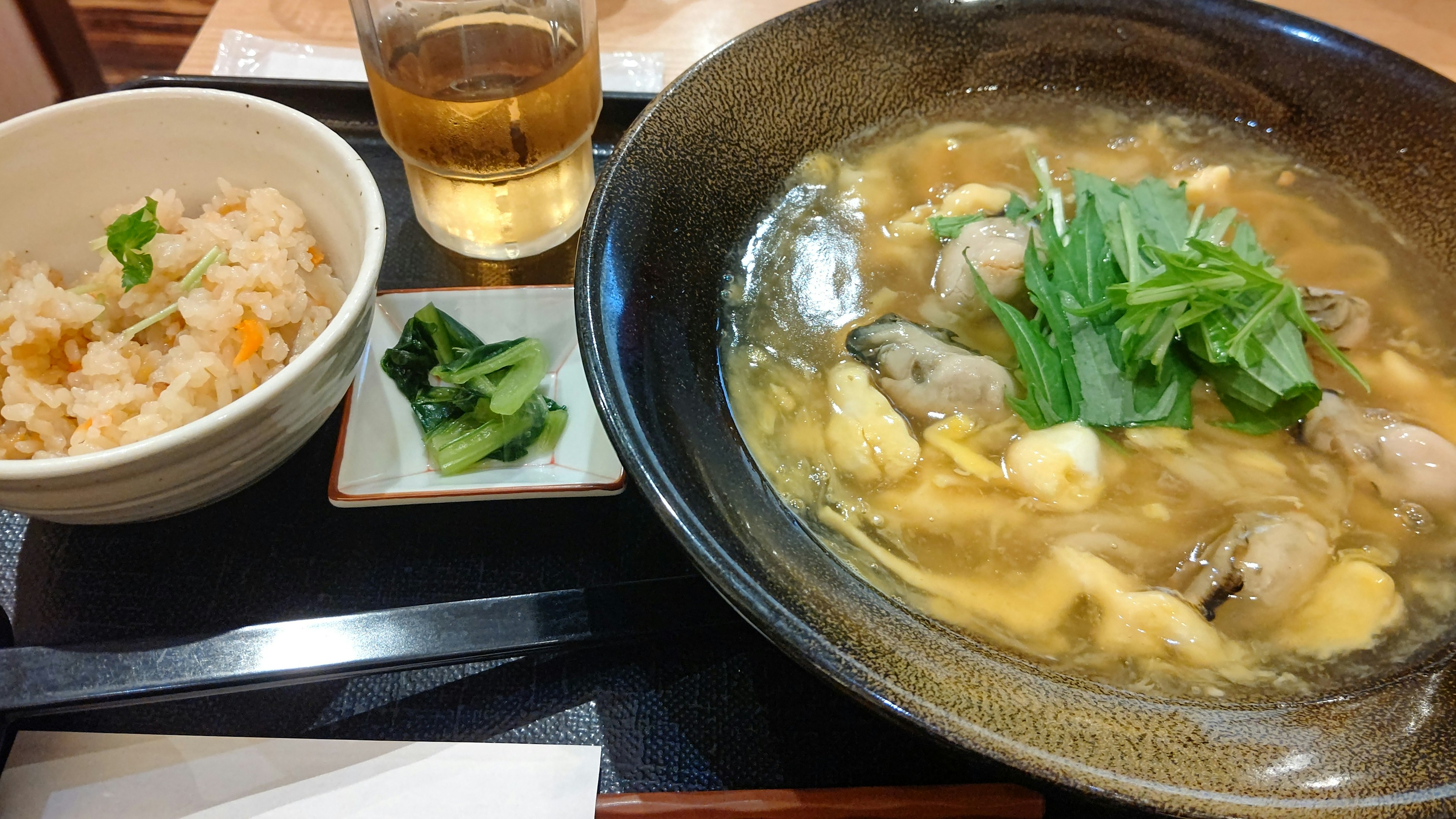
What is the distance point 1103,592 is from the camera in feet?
3.69

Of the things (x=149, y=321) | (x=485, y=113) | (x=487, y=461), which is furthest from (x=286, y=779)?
(x=485, y=113)

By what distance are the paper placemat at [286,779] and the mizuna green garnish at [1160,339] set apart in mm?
849

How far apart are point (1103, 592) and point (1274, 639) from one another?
21cm

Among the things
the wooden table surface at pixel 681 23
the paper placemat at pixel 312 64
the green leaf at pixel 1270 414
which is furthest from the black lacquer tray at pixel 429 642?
the wooden table surface at pixel 681 23

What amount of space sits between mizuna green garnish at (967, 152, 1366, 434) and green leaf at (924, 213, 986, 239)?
0.45ft

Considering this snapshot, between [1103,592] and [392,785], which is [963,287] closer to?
[1103,592]

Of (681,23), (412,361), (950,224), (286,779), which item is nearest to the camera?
(286,779)

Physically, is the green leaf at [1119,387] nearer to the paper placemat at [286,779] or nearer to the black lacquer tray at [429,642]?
the black lacquer tray at [429,642]

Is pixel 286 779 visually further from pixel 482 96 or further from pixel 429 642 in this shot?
pixel 482 96

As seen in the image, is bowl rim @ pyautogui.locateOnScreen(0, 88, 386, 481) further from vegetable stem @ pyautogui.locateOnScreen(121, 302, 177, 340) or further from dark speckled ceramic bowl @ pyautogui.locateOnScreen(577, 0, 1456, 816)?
dark speckled ceramic bowl @ pyautogui.locateOnScreen(577, 0, 1456, 816)

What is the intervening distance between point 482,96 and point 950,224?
2.79 feet

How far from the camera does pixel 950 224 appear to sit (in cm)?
153

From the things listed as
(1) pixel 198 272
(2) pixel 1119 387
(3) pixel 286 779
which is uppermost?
(1) pixel 198 272

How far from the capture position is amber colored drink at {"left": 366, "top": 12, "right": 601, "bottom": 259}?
1514 millimetres
